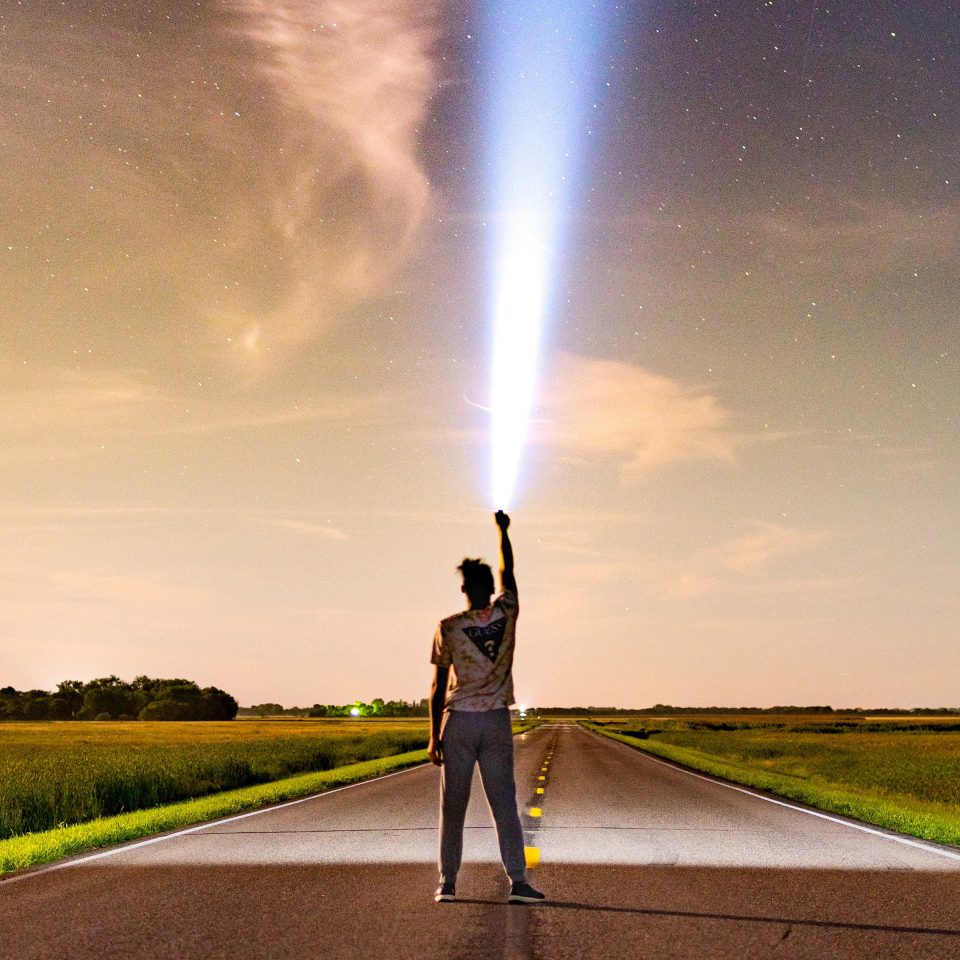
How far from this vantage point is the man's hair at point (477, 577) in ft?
23.5

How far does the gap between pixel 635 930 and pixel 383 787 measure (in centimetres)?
1570

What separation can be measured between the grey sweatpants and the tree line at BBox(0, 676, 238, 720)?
18514 centimetres

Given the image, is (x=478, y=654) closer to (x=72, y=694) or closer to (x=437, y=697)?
(x=437, y=697)

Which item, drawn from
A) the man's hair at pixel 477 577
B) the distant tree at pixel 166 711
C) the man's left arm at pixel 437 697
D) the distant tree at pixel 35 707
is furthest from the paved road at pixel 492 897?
the distant tree at pixel 35 707

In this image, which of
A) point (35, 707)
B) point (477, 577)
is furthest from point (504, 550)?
point (35, 707)

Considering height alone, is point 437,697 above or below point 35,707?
below

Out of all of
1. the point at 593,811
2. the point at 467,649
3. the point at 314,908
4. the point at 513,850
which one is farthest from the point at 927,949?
the point at 593,811

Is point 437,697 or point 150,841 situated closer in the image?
point 437,697

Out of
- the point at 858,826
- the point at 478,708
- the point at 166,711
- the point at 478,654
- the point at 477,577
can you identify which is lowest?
the point at 858,826

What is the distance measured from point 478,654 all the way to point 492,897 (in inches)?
81.9

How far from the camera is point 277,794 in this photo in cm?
1894

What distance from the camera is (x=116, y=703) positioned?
190 metres

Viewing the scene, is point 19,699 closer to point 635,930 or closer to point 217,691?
point 217,691

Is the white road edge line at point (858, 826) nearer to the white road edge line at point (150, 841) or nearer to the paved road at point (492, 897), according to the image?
the paved road at point (492, 897)
